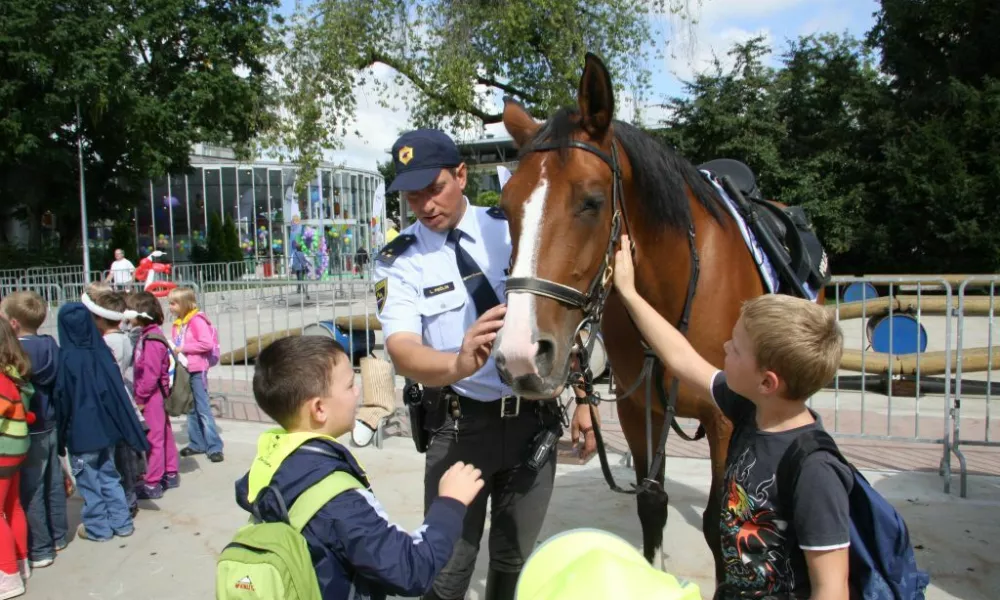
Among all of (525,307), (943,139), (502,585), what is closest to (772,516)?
(525,307)

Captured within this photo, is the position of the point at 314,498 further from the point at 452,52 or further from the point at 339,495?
the point at 452,52

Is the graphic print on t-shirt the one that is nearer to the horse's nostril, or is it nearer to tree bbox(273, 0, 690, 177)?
the horse's nostril

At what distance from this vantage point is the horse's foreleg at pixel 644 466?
3119mm

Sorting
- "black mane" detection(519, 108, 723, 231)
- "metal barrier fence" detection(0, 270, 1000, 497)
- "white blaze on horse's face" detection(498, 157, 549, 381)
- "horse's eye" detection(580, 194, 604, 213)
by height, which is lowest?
"metal barrier fence" detection(0, 270, 1000, 497)

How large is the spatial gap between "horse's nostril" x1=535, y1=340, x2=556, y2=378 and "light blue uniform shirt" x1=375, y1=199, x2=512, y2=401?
1.37 ft

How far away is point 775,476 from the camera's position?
5.57 feet

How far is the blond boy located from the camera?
5.11 feet

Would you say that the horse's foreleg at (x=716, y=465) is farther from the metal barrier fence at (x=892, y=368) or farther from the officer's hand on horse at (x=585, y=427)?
the metal barrier fence at (x=892, y=368)

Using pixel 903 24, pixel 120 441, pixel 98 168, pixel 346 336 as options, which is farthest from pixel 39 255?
pixel 903 24

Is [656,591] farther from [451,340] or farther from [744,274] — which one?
[744,274]

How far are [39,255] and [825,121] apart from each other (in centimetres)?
2642

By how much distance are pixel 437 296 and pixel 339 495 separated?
850mm

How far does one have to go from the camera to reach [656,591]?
2.78ft

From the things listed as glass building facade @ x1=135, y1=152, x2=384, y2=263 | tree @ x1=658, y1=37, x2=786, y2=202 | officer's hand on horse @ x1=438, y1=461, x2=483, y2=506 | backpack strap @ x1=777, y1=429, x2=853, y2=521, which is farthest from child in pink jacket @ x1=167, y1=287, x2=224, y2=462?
glass building facade @ x1=135, y1=152, x2=384, y2=263
